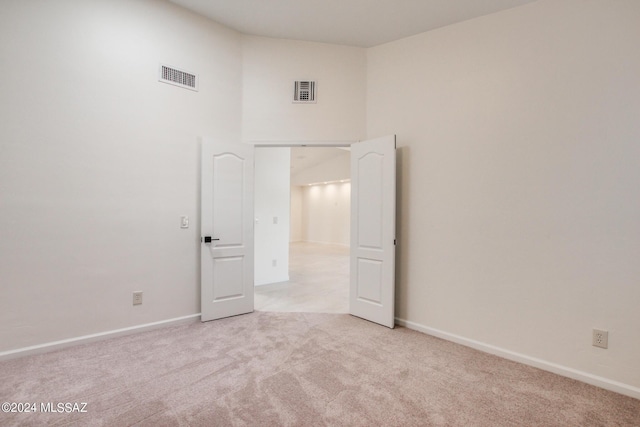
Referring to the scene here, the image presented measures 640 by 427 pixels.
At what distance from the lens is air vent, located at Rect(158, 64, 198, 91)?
3.24m

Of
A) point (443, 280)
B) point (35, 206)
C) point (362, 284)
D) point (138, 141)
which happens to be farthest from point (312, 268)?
point (35, 206)

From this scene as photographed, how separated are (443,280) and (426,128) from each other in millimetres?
1637

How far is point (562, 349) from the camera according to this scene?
2.46 meters

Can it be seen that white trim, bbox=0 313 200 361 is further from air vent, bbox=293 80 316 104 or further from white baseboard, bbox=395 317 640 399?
air vent, bbox=293 80 316 104

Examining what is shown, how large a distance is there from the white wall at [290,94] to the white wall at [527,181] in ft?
2.48

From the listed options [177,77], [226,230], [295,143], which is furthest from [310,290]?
[177,77]

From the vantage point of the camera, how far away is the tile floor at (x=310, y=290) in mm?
4086

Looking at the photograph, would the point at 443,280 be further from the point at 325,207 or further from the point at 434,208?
the point at 325,207

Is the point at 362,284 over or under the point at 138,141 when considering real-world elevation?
under

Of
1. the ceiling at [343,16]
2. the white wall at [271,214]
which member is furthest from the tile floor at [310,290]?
the ceiling at [343,16]

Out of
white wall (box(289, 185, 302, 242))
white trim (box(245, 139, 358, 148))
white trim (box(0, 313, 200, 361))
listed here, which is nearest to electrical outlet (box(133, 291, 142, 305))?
white trim (box(0, 313, 200, 361))

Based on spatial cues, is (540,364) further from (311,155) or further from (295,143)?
(311,155)

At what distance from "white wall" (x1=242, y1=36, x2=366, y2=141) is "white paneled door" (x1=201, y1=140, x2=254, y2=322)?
1.36 ft

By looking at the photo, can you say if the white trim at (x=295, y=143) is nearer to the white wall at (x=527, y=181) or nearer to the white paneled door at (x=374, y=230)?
the white paneled door at (x=374, y=230)
